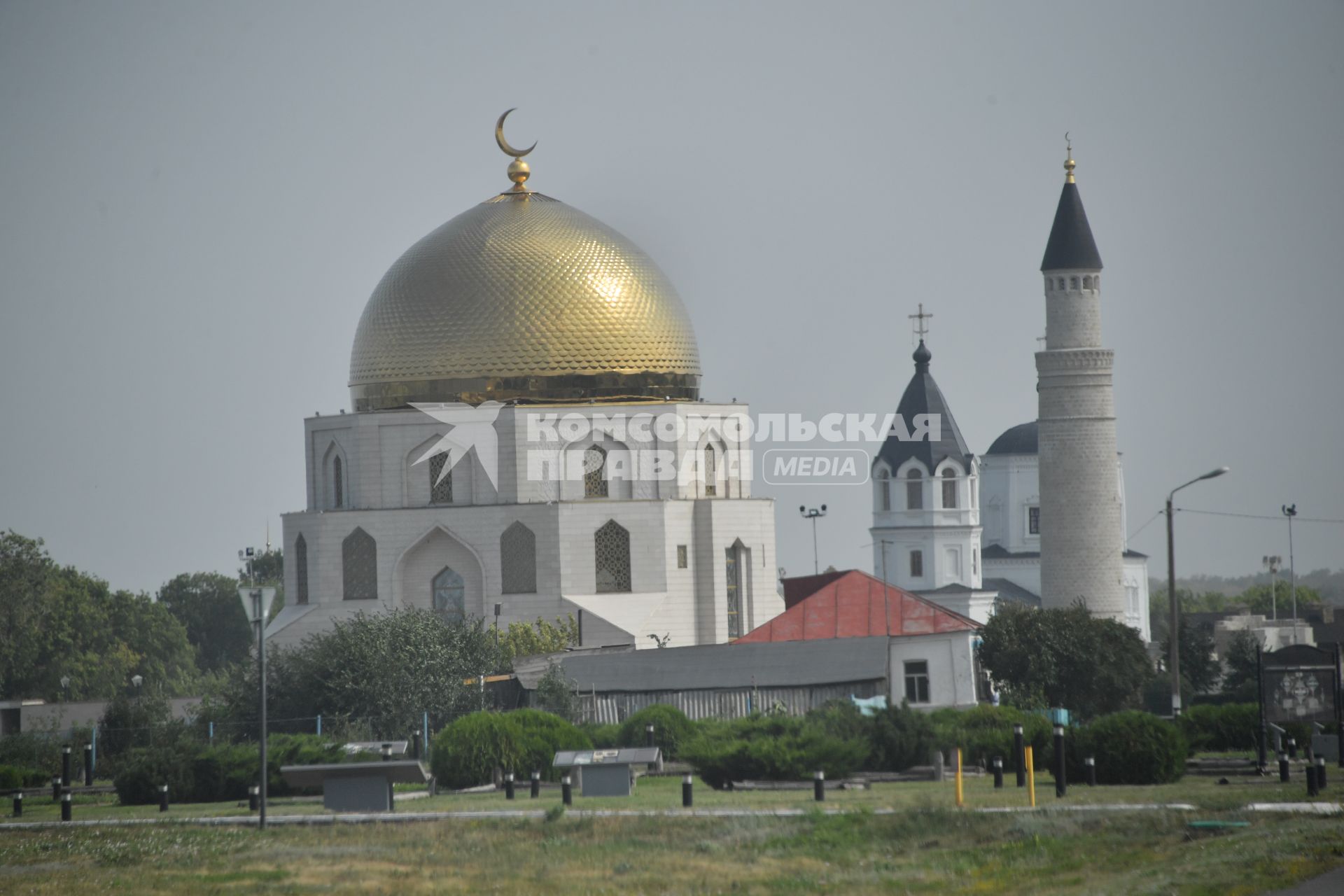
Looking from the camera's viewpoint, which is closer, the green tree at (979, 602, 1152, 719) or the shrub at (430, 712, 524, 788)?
the shrub at (430, 712, 524, 788)

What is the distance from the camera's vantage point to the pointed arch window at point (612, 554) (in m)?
42.2

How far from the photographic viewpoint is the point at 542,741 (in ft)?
82.2

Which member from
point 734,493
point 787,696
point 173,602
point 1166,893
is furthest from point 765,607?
point 173,602

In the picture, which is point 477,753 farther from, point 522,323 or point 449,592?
point 522,323

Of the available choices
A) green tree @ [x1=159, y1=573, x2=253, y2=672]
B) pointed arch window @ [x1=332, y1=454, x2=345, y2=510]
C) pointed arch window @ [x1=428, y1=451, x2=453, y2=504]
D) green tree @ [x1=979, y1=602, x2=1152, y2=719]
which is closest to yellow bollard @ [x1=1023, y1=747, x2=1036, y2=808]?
green tree @ [x1=979, y1=602, x2=1152, y2=719]

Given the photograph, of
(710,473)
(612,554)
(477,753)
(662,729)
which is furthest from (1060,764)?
(710,473)

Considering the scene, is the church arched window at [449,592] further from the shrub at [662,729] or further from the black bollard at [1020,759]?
the black bollard at [1020,759]

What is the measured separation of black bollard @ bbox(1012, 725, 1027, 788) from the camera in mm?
22219

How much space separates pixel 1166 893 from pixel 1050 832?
298cm

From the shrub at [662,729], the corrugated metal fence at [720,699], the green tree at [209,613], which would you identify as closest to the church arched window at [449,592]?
the corrugated metal fence at [720,699]

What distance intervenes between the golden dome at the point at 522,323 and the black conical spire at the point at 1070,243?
15950 millimetres

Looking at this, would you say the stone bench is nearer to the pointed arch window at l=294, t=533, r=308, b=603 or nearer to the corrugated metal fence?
the corrugated metal fence

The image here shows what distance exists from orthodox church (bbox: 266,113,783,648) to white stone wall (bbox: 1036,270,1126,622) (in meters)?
14.2

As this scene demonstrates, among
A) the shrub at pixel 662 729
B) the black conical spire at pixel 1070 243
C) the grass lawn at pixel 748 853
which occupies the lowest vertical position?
the grass lawn at pixel 748 853
